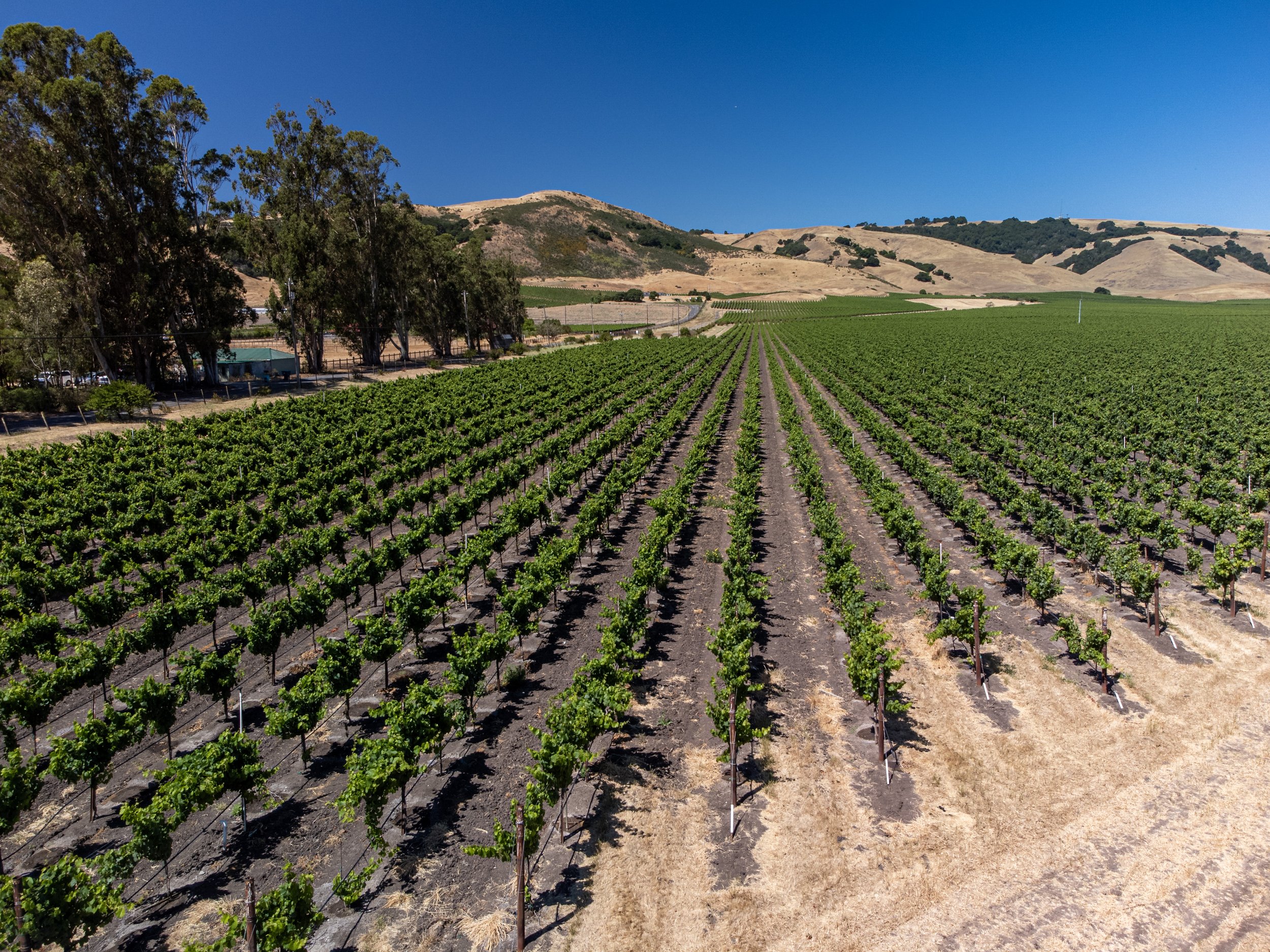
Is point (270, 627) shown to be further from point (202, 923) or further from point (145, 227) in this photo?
point (145, 227)

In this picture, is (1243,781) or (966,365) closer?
(1243,781)

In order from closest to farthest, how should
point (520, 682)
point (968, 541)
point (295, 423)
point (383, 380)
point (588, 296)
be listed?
1. point (520, 682)
2. point (968, 541)
3. point (295, 423)
4. point (383, 380)
5. point (588, 296)

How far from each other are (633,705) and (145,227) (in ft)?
190

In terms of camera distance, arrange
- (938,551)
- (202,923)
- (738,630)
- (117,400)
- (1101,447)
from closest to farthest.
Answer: (202,923)
(738,630)
(938,551)
(1101,447)
(117,400)

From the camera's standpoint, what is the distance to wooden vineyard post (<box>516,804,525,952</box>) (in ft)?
27.4

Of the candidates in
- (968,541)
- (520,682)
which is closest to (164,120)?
(520,682)

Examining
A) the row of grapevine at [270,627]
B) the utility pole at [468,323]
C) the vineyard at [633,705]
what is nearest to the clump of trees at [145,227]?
the utility pole at [468,323]

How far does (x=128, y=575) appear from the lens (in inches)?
820

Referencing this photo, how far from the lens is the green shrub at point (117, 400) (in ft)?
140

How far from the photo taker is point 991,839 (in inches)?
407

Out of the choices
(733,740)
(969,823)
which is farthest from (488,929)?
(969,823)

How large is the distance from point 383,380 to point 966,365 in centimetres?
5618

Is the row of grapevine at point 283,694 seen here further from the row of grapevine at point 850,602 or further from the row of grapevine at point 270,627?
the row of grapevine at point 850,602

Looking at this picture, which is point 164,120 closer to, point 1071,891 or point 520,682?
point 520,682
